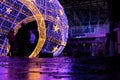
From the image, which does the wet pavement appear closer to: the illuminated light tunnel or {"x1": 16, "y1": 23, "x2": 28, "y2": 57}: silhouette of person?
{"x1": 16, "y1": 23, "x2": 28, "y2": 57}: silhouette of person

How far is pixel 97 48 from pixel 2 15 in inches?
784

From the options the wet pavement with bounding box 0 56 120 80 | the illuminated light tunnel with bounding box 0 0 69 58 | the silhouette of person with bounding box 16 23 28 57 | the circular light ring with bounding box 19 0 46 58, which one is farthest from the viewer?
the illuminated light tunnel with bounding box 0 0 69 58

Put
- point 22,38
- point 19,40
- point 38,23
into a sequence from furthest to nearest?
point 38,23 → point 19,40 → point 22,38

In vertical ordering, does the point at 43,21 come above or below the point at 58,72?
above

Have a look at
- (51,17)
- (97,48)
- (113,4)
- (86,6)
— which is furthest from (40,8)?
(86,6)

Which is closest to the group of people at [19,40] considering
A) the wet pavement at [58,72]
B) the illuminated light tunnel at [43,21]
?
the illuminated light tunnel at [43,21]

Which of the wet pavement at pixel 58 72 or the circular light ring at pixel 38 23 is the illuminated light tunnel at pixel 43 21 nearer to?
the circular light ring at pixel 38 23

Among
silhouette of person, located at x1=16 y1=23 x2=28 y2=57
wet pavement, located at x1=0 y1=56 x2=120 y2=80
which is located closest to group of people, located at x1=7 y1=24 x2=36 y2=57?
silhouette of person, located at x1=16 y1=23 x2=28 y2=57

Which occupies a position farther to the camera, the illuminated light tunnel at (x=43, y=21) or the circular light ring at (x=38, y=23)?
the illuminated light tunnel at (x=43, y=21)

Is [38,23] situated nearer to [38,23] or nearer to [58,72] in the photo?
[38,23]

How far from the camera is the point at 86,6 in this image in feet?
131

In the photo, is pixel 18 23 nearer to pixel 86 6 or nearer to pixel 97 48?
pixel 97 48

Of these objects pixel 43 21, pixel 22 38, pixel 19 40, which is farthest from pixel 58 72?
pixel 43 21

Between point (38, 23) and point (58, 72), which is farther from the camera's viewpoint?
point (38, 23)
